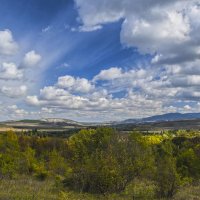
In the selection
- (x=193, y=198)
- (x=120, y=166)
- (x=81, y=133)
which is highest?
(x=81, y=133)

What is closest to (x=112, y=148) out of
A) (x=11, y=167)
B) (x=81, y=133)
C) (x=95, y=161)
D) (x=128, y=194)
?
(x=95, y=161)

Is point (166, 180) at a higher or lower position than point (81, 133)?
lower

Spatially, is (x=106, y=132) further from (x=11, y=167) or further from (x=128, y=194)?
(x=11, y=167)

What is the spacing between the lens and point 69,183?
28406 millimetres

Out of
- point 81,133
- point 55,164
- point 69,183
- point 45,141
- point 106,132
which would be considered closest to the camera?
point 69,183

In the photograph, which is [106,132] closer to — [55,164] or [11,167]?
[11,167]

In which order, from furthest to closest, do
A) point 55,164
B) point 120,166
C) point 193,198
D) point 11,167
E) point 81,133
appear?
point 55,164, point 11,167, point 81,133, point 120,166, point 193,198

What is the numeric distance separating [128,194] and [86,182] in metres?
3.54

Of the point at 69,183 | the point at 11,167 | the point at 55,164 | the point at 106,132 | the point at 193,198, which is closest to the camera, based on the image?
the point at 193,198

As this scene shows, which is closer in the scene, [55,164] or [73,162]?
[73,162]

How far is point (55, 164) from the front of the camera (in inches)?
1816

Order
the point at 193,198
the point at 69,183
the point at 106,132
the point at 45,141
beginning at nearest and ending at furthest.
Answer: the point at 193,198 < the point at 69,183 < the point at 106,132 < the point at 45,141

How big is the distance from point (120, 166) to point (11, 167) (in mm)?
15898

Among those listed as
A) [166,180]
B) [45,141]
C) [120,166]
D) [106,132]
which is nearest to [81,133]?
[106,132]
